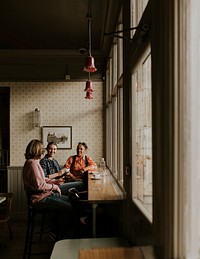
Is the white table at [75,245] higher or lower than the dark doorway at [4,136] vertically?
lower

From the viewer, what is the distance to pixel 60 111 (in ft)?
19.6

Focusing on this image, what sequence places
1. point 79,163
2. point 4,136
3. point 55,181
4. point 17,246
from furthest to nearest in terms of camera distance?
1. point 4,136
2. point 79,163
3. point 55,181
4. point 17,246

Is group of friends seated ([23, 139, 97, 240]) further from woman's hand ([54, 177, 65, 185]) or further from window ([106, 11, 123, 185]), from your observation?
window ([106, 11, 123, 185])

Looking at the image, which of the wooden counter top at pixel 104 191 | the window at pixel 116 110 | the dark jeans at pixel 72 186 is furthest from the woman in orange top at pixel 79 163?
the wooden counter top at pixel 104 191

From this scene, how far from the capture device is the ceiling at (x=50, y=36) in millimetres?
4012

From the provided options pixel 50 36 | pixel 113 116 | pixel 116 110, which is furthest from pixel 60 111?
pixel 116 110

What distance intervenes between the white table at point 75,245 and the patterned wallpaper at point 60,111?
11.5ft

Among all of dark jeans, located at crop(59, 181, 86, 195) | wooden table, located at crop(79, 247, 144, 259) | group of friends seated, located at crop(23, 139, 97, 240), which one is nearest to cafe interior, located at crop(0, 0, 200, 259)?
wooden table, located at crop(79, 247, 144, 259)

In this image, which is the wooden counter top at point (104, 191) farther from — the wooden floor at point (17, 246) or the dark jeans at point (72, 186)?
the wooden floor at point (17, 246)

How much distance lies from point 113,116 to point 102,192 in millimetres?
1740

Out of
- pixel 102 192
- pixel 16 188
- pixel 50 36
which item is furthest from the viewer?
pixel 16 188

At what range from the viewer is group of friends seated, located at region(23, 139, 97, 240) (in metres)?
3.59

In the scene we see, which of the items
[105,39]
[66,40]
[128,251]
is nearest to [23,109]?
[66,40]

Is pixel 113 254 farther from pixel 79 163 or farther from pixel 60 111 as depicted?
pixel 60 111
